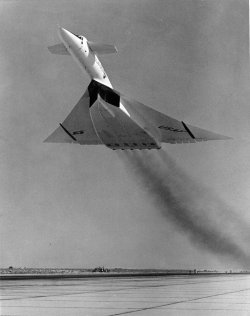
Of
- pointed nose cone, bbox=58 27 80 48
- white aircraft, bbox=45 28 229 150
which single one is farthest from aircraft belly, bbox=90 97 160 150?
pointed nose cone, bbox=58 27 80 48

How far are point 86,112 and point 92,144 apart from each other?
3526 mm

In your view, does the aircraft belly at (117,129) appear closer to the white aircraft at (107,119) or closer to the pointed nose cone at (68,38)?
the white aircraft at (107,119)

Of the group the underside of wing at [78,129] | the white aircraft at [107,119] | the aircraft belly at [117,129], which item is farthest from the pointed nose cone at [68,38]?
the underside of wing at [78,129]

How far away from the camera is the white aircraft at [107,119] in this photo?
22688mm

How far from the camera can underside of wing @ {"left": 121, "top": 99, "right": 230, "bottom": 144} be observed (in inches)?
1062

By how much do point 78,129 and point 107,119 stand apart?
16.6 ft

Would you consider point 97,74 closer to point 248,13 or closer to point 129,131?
point 129,131

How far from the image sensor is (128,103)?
84.0ft

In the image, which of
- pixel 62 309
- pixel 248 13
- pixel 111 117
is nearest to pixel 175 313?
pixel 62 309

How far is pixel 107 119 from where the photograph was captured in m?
24.9

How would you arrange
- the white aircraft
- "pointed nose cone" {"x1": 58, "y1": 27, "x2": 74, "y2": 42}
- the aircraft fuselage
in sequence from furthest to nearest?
the white aircraft, the aircraft fuselage, "pointed nose cone" {"x1": 58, "y1": 27, "x2": 74, "y2": 42}

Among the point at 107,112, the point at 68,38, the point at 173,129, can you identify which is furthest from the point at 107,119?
the point at 68,38

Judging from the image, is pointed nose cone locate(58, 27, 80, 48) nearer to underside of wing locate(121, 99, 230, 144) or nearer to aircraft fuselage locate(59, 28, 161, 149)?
aircraft fuselage locate(59, 28, 161, 149)

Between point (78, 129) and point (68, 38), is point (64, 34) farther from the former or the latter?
point (78, 129)
